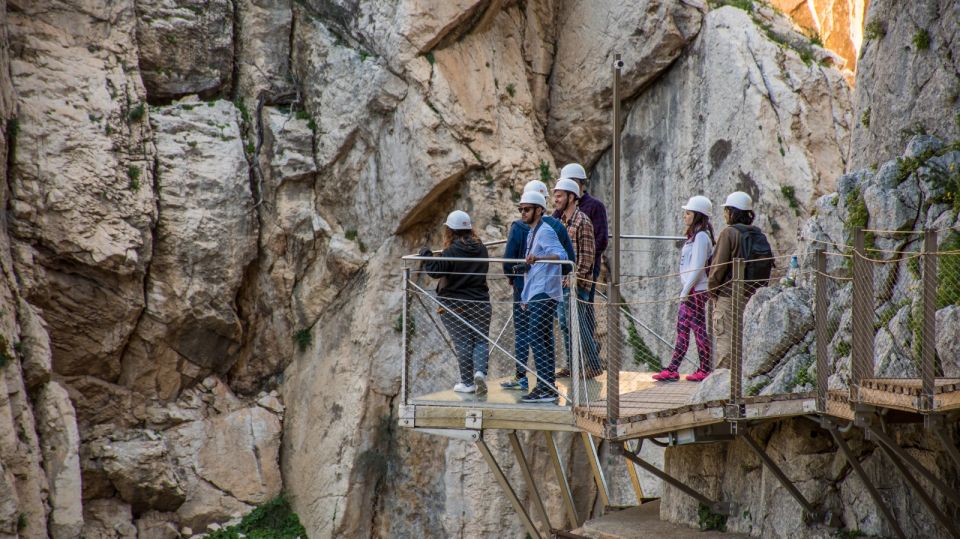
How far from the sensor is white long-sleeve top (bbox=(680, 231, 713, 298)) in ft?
37.0

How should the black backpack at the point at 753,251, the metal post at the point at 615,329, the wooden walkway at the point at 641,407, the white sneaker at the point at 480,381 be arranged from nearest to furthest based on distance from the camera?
the wooden walkway at the point at 641,407 → the metal post at the point at 615,329 → the black backpack at the point at 753,251 → the white sneaker at the point at 480,381

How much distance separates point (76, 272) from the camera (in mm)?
17031

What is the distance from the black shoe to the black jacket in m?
1.05

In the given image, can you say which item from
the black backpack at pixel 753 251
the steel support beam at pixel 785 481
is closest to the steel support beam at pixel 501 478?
the black backpack at pixel 753 251

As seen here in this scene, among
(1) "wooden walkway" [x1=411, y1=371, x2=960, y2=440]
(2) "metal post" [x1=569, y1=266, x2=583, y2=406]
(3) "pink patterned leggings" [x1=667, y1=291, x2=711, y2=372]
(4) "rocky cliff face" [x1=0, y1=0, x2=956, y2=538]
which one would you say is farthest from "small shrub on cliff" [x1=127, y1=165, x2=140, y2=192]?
(3) "pink patterned leggings" [x1=667, y1=291, x2=711, y2=372]

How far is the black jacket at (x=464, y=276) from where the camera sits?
1170 cm

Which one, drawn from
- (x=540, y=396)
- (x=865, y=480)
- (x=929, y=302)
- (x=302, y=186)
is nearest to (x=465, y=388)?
(x=540, y=396)

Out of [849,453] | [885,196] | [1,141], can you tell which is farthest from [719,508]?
[1,141]

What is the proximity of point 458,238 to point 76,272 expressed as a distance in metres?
7.46

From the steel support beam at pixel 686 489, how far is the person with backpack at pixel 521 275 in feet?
4.35

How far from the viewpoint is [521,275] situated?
10.9 meters

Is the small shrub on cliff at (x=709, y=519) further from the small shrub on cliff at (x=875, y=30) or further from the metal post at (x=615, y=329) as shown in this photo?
the small shrub on cliff at (x=875, y=30)

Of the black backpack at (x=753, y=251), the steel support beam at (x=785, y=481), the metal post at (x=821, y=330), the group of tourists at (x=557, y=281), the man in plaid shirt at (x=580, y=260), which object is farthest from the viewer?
the man in plaid shirt at (x=580, y=260)

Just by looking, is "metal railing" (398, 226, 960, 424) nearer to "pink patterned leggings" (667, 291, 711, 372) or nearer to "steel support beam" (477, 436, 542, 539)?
"pink patterned leggings" (667, 291, 711, 372)
